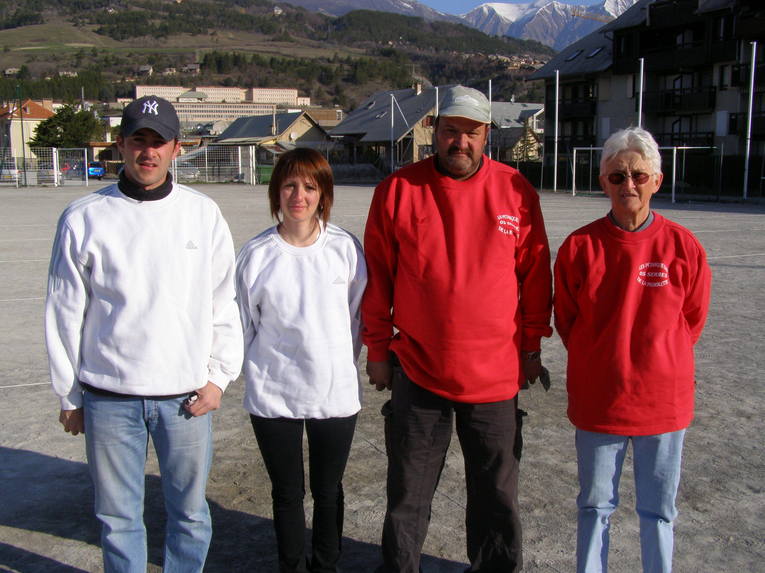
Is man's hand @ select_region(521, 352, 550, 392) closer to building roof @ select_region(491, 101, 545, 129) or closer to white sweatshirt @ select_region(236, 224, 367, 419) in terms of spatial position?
white sweatshirt @ select_region(236, 224, 367, 419)

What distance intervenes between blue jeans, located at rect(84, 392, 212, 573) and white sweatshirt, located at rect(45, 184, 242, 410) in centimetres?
9

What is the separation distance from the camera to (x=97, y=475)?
287 centimetres

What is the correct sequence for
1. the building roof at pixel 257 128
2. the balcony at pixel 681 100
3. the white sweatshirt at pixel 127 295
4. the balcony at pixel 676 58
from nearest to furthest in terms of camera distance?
the white sweatshirt at pixel 127 295
the balcony at pixel 681 100
the balcony at pixel 676 58
the building roof at pixel 257 128

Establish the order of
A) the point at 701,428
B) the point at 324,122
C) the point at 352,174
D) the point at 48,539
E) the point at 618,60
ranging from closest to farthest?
1. the point at 48,539
2. the point at 701,428
3. the point at 618,60
4. the point at 352,174
5. the point at 324,122

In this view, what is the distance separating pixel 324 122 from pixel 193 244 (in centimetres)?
10504

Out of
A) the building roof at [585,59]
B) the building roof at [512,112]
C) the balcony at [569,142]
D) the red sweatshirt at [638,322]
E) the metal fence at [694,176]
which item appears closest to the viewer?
the red sweatshirt at [638,322]

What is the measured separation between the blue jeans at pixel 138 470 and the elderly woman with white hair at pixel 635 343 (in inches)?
56.1

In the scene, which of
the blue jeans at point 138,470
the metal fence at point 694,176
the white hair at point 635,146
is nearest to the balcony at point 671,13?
the metal fence at point 694,176

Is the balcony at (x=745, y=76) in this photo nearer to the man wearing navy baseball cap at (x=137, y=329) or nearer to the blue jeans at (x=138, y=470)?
the man wearing navy baseball cap at (x=137, y=329)

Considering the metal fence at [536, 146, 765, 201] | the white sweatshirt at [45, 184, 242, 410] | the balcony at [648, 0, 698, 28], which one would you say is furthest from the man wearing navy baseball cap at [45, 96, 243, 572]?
the balcony at [648, 0, 698, 28]

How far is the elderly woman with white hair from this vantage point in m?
2.93

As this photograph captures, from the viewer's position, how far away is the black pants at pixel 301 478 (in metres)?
3.19

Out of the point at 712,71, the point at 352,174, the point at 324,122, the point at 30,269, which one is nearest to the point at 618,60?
the point at 712,71

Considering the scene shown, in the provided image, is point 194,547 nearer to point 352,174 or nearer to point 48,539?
point 48,539
